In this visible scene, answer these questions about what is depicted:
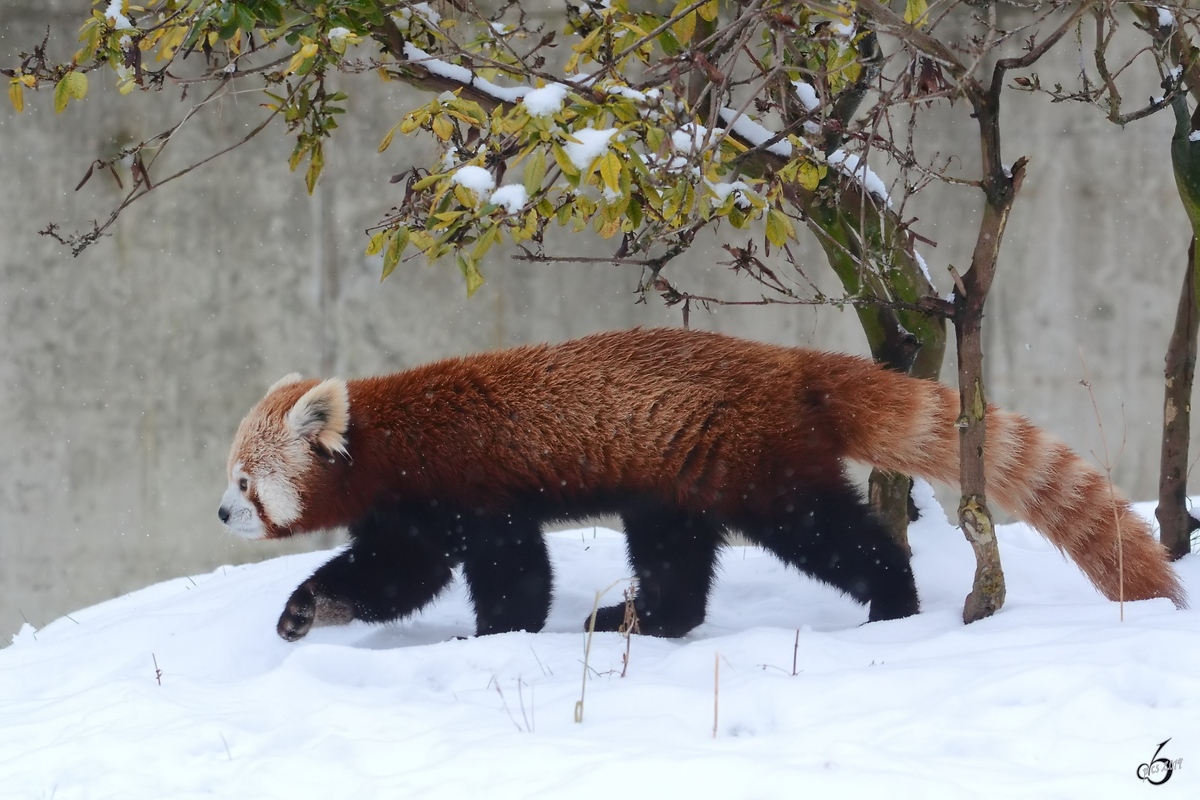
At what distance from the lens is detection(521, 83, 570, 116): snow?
73.3 inches

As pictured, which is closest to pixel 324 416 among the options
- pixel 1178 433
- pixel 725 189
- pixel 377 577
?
pixel 377 577

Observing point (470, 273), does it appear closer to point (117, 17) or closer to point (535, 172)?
point (535, 172)

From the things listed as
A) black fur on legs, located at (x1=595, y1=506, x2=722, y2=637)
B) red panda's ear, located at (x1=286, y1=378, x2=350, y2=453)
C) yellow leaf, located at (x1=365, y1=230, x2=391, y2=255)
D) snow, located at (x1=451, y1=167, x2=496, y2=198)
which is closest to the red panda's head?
red panda's ear, located at (x1=286, y1=378, x2=350, y2=453)

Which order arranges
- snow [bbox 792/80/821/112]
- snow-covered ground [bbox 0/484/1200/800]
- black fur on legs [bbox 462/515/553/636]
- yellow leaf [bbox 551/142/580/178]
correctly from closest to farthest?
snow-covered ground [bbox 0/484/1200/800]
yellow leaf [bbox 551/142/580/178]
black fur on legs [bbox 462/515/553/636]
snow [bbox 792/80/821/112]

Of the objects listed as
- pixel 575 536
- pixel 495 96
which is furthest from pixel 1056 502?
pixel 575 536

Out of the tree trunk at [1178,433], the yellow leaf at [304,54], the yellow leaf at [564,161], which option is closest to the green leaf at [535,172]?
the yellow leaf at [564,161]

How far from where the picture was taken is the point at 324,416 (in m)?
3.06

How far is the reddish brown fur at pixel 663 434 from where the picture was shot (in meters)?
2.78

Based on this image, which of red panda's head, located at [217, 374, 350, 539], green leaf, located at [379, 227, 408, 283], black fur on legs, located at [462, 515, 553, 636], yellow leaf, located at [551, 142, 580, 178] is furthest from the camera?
Result: red panda's head, located at [217, 374, 350, 539]

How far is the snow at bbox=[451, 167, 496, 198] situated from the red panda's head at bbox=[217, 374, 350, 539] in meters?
1.13

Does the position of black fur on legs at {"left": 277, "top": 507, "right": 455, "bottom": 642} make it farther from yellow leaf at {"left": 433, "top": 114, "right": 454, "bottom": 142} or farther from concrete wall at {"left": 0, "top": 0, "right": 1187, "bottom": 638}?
concrete wall at {"left": 0, "top": 0, "right": 1187, "bottom": 638}

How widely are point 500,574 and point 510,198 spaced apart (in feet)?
4.08

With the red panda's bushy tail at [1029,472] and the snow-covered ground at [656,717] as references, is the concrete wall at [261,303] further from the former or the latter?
the snow-covered ground at [656,717]

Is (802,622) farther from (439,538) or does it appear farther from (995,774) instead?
(995,774)
